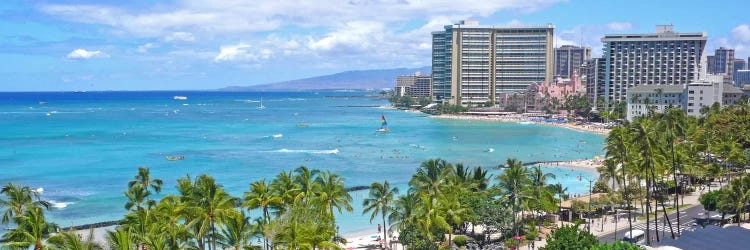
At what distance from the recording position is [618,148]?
1845 inches

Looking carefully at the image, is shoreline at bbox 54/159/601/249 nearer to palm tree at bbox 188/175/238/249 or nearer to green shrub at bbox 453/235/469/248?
green shrub at bbox 453/235/469/248

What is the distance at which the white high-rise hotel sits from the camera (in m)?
180

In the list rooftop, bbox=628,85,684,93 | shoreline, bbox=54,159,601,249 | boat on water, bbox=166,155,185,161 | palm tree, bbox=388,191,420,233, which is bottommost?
shoreline, bbox=54,159,601,249

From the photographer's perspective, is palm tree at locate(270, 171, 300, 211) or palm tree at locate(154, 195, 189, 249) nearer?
palm tree at locate(154, 195, 189, 249)

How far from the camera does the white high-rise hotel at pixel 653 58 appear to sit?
18050 cm

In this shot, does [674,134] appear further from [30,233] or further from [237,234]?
[30,233]

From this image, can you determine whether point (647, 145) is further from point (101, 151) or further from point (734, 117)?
point (101, 151)

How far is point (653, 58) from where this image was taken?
602 feet

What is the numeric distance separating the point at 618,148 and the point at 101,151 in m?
91.2

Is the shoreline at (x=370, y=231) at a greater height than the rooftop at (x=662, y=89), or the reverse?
the rooftop at (x=662, y=89)

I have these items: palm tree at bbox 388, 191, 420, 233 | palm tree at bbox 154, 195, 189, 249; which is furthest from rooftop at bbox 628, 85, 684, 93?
palm tree at bbox 154, 195, 189, 249

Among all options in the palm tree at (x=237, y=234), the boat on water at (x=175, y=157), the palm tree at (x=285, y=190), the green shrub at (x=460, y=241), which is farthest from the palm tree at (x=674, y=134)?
the boat on water at (x=175, y=157)

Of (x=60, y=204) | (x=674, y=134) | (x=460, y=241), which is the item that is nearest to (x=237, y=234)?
(x=460, y=241)

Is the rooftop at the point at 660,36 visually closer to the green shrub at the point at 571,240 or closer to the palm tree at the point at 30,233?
the green shrub at the point at 571,240
